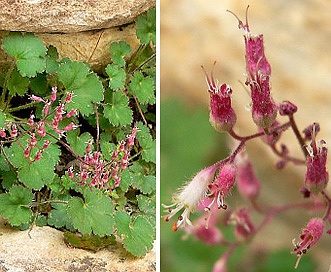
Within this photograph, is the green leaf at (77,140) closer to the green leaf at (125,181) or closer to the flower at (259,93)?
the green leaf at (125,181)

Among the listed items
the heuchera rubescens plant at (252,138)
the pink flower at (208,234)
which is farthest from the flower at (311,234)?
the pink flower at (208,234)

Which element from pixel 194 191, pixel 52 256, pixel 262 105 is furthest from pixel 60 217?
pixel 262 105

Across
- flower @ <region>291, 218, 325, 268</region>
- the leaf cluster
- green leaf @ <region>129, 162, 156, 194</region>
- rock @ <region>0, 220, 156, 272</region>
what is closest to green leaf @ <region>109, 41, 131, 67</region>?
the leaf cluster

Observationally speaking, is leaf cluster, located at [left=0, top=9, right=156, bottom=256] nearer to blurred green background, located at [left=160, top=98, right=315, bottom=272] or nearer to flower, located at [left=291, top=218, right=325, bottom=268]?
blurred green background, located at [left=160, top=98, right=315, bottom=272]

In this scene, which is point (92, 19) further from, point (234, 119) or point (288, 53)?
point (288, 53)

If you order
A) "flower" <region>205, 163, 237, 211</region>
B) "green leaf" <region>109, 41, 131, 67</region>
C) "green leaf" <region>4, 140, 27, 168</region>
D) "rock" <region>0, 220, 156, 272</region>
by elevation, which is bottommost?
"rock" <region>0, 220, 156, 272</region>

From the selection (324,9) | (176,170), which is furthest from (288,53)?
(176,170)
